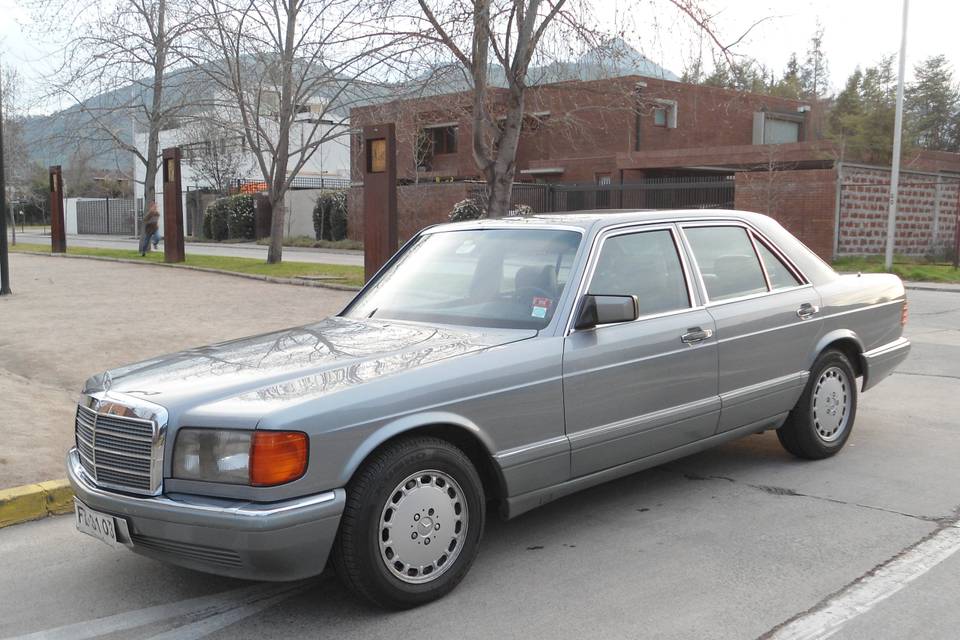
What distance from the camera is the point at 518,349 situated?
164 inches

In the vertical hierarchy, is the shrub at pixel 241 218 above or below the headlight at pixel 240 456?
above

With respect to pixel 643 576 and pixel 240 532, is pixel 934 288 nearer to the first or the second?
pixel 643 576

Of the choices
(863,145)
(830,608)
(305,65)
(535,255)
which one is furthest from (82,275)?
(863,145)

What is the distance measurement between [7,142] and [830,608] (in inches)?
1699

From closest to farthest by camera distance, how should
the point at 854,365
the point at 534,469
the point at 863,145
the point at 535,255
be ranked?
1. the point at 534,469
2. the point at 535,255
3. the point at 854,365
4. the point at 863,145

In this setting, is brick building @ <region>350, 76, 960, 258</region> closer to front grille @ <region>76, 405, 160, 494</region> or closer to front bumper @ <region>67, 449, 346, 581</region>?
front grille @ <region>76, 405, 160, 494</region>

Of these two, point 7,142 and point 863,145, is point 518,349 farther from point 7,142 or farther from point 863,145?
point 7,142

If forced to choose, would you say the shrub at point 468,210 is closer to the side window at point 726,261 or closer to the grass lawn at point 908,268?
the grass lawn at point 908,268

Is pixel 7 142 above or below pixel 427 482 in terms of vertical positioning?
above

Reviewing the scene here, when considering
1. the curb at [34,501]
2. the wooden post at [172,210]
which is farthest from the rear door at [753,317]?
the wooden post at [172,210]

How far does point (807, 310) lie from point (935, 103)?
6506 cm

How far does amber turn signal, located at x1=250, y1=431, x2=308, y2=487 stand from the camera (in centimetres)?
335

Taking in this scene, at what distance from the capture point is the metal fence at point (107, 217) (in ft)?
187

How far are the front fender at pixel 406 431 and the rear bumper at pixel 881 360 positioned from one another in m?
3.33
